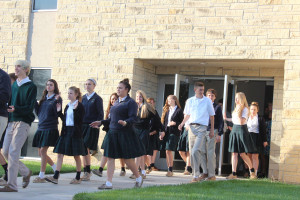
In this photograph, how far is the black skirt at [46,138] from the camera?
9820 mm

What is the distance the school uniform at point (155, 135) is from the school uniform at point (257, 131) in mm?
2265

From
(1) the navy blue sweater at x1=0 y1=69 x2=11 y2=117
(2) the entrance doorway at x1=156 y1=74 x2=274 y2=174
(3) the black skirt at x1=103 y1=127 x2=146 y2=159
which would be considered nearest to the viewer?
(1) the navy blue sweater at x1=0 y1=69 x2=11 y2=117

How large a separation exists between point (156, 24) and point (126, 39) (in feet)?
2.89

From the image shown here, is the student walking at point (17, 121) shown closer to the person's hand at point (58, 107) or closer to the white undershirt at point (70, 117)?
the person's hand at point (58, 107)

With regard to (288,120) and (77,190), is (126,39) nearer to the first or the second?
(288,120)

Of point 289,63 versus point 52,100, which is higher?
point 289,63

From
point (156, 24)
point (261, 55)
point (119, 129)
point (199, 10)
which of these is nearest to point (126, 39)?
point (156, 24)

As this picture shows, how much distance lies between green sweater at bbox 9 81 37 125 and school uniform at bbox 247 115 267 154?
637 centimetres

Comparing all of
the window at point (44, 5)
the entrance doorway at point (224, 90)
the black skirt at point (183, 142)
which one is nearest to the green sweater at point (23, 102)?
the black skirt at point (183, 142)

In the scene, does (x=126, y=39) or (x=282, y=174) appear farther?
(x=126, y=39)

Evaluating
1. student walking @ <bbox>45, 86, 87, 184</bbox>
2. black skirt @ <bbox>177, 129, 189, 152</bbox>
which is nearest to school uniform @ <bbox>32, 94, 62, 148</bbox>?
student walking @ <bbox>45, 86, 87, 184</bbox>

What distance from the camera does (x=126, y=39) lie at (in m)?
14.1

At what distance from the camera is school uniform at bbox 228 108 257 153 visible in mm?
12539

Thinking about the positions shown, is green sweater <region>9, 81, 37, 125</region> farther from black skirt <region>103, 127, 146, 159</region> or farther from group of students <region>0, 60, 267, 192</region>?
black skirt <region>103, 127, 146, 159</region>
